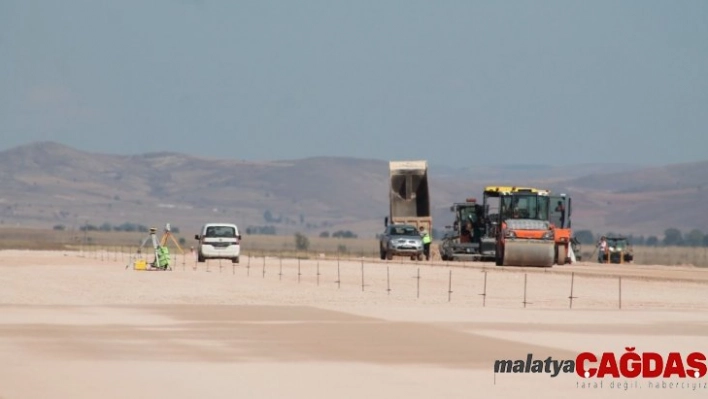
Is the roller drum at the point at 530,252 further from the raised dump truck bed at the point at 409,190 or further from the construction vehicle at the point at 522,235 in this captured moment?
the raised dump truck bed at the point at 409,190

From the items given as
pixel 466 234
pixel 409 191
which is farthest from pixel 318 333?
pixel 409 191

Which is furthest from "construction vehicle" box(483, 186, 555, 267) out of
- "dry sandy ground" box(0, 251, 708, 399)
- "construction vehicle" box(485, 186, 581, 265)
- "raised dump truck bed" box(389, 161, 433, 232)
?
"raised dump truck bed" box(389, 161, 433, 232)

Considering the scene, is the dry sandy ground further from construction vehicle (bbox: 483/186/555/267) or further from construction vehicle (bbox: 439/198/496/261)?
construction vehicle (bbox: 439/198/496/261)

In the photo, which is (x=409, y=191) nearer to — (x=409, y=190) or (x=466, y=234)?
(x=409, y=190)

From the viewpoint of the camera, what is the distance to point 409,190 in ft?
235

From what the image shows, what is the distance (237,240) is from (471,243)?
38.8ft

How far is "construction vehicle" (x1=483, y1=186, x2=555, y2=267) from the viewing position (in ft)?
184

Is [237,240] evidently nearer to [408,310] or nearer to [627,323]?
[408,310]

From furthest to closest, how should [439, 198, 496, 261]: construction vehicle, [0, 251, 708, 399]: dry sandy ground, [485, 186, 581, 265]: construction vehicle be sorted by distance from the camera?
[439, 198, 496, 261]: construction vehicle
[485, 186, 581, 265]: construction vehicle
[0, 251, 708, 399]: dry sandy ground

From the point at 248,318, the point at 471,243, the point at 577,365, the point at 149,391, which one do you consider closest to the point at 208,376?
the point at 149,391

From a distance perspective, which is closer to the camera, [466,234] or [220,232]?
[220,232]

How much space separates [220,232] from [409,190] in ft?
43.0

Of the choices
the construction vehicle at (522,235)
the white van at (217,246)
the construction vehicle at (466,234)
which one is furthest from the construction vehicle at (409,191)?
the white van at (217,246)

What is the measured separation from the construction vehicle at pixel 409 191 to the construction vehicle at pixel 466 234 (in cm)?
186
